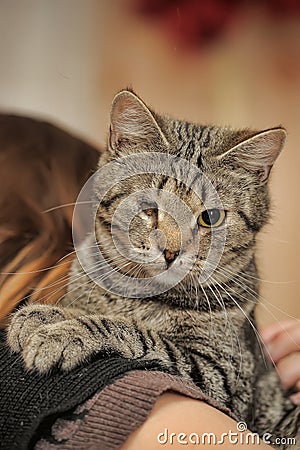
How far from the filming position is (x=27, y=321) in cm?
74

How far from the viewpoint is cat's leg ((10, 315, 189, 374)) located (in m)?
0.66

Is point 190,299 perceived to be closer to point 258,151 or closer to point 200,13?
point 258,151

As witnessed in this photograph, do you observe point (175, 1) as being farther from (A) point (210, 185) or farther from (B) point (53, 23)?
(A) point (210, 185)

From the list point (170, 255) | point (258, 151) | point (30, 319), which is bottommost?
point (30, 319)

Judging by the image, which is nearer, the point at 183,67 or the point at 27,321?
the point at 27,321

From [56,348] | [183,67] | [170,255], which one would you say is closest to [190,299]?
[170,255]

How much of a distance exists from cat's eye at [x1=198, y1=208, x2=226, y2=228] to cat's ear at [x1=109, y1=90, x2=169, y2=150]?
0.34 ft

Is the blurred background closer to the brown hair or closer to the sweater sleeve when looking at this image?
the brown hair

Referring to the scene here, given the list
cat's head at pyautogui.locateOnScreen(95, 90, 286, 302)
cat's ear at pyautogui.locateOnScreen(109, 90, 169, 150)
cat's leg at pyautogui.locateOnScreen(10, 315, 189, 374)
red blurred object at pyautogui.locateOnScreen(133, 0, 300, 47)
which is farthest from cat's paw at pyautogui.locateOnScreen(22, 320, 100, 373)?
red blurred object at pyautogui.locateOnScreen(133, 0, 300, 47)

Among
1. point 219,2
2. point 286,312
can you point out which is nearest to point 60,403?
point 286,312

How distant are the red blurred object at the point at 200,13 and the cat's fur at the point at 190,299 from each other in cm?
19

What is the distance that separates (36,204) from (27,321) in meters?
0.25

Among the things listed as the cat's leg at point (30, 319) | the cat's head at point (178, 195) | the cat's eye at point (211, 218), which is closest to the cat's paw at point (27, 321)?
the cat's leg at point (30, 319)

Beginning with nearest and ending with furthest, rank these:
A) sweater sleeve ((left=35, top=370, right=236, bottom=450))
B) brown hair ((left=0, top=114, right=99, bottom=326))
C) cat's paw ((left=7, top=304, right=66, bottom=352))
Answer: sweater sleeve ((left=35, top=370, right=236, bottom=450)) → cat's paw ((left=7, top=304, right=66, bottom=352)) → brown hair ((left=0, top=114, right=99, bottom=326))
